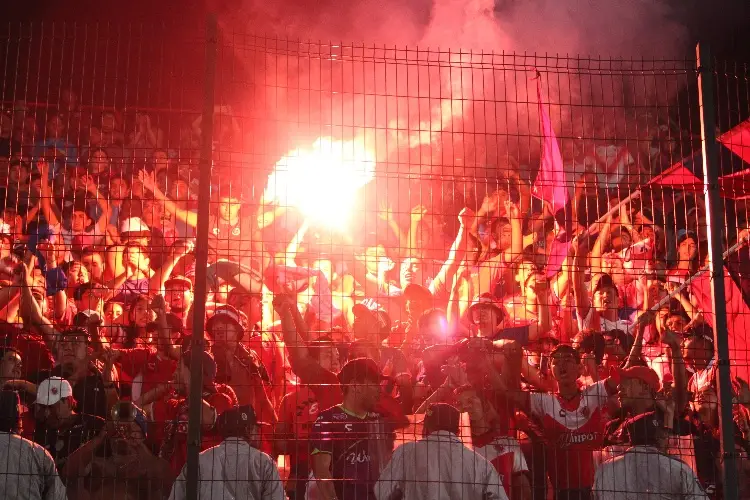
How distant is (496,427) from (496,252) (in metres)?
1.45

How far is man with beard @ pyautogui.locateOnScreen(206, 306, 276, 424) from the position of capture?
7879 millimetres

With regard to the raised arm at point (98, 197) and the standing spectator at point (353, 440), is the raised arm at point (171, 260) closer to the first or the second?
the raised arm at point (98, 197)

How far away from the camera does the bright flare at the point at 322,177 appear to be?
23.2 ft

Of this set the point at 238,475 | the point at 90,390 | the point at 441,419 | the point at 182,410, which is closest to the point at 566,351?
the point at 441,419

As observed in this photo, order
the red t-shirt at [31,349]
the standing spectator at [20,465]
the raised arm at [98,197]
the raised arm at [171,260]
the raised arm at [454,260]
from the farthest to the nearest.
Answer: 1. the red t-shirt at [31,349]
2. the raised arm at [454,260]
3. the raised arm at [171,260]
4. the raised arm at [98,197]
5. the standing spectator at [20,465]

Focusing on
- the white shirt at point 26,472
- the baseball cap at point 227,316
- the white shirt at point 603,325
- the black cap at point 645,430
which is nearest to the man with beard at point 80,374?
the white shirt at point 26,472

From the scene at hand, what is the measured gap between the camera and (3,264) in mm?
10141

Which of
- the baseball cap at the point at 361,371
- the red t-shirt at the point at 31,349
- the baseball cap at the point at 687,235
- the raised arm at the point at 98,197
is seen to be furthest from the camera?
the baseball cap at the point at 687,235

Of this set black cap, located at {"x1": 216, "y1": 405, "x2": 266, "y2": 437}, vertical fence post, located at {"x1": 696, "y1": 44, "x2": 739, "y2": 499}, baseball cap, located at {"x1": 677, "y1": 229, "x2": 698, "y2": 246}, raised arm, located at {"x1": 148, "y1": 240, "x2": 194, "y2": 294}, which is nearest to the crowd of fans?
black cap, located at {"x1": 216, "y1": 405, "x2": 266, "y2": 437}

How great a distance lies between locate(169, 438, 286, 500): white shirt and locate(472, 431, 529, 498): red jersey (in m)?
1.65

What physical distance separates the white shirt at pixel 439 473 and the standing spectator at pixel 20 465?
7.02ft

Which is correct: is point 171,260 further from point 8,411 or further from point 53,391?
point 8,411

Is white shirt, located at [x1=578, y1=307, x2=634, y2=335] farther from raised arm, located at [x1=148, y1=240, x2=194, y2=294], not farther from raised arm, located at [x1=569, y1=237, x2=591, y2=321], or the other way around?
raised arm, located at [x1=148, y1=240, x2=194, y2=294]

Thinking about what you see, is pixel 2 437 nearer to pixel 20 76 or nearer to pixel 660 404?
pixel 660 404
